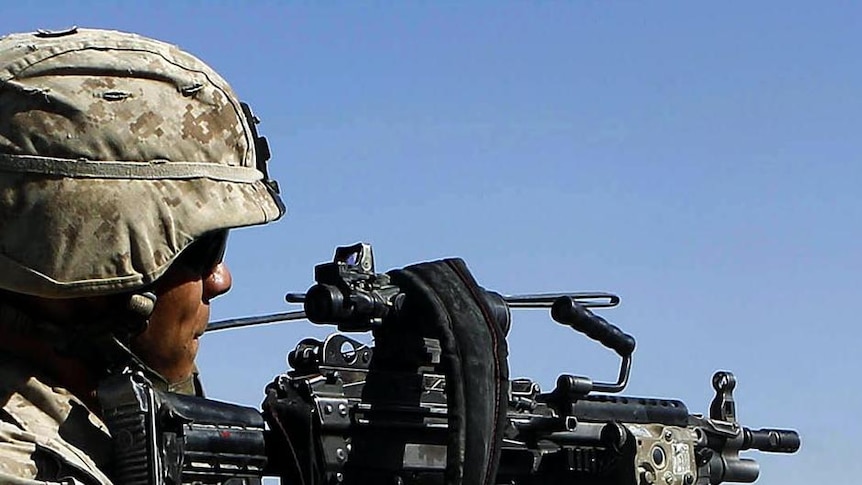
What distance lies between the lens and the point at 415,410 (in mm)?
7672

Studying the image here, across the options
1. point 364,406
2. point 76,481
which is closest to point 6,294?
point 76,481

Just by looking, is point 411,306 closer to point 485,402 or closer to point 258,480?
point 485,402

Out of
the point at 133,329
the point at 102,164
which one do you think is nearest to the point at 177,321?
the point at 133,329

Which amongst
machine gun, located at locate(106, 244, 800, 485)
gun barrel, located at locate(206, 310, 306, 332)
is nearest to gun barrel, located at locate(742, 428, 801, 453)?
machine gun, located at locate(106, 244, 800, 485)

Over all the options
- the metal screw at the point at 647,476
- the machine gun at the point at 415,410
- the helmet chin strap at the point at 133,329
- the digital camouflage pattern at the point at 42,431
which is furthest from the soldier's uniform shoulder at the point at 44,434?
the metal screw at the point at 647,476

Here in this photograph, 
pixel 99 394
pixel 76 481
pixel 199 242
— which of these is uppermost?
pixel 199 242

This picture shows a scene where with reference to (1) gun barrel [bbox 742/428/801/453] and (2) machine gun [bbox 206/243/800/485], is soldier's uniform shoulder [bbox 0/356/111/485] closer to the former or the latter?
(2) machine gun [bbox 206/243/800/485]

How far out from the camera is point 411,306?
7.45 metres

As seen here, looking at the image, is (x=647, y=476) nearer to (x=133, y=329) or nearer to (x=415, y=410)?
(x=415, y=410)

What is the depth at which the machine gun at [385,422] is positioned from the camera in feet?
18.5

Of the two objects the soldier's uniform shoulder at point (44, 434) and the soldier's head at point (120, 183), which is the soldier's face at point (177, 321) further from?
the soldier's uniform shoulder at point (44, 434)

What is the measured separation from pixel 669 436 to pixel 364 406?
2.69 metres

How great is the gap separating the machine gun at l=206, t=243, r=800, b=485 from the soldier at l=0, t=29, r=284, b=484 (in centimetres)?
166

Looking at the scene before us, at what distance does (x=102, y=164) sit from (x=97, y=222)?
178 millimetres
